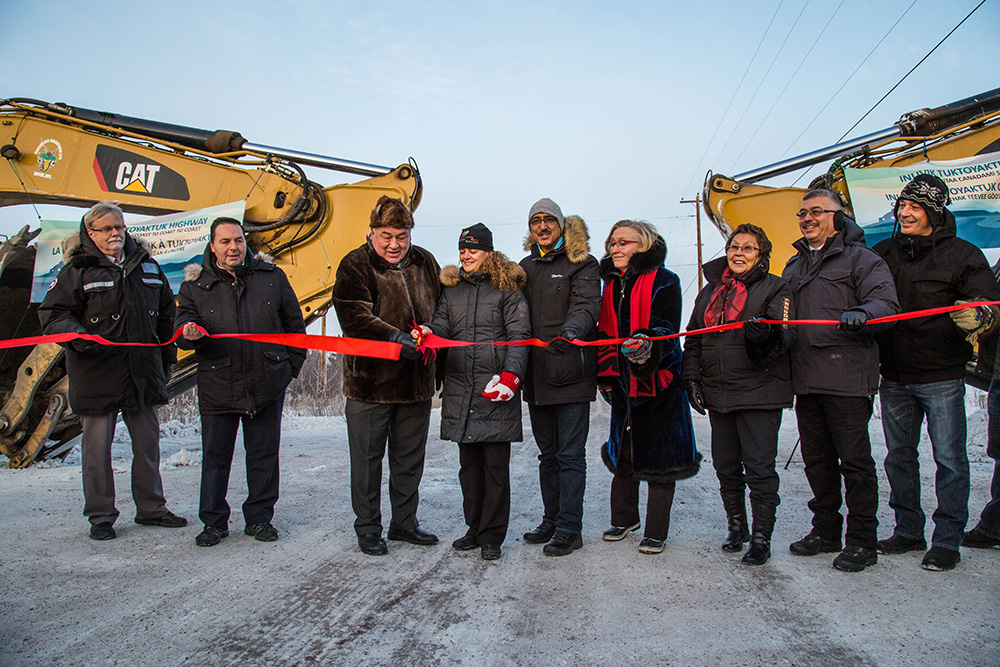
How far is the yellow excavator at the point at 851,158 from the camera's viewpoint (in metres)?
7.00

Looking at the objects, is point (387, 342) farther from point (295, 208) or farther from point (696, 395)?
point (295, 208)

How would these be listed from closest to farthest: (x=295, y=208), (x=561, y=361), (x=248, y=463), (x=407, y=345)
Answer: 1. (x=407, y=345)
2. (x=561, y=361)
3. (x=248, y=463)
4. (x=295, y=208)

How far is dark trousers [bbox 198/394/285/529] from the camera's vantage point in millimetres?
4430

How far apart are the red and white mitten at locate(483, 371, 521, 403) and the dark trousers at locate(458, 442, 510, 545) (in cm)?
32

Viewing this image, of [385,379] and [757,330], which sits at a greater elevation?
[757,330]

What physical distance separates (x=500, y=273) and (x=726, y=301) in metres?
1.44

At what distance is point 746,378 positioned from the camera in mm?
4035

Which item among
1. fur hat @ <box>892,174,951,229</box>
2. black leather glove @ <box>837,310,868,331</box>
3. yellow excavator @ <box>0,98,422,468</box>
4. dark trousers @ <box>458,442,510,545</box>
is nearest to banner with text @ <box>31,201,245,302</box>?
yellow excavator @ <box>0,98,422,468</box>

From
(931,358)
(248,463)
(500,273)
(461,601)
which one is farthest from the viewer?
(248,463)

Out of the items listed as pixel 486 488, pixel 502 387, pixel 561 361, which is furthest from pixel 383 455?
pixel 561 361

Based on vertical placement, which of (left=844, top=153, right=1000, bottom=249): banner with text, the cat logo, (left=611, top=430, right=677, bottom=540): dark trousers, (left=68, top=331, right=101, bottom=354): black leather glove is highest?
the cat logo

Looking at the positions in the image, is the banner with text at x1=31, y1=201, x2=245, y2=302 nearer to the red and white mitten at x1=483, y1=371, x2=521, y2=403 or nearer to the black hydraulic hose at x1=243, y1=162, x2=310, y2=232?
the black hydraulic hose at x1=243, y1=162, x2=310, y2=232

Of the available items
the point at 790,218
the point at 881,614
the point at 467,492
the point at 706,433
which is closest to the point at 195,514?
the point at 467,492

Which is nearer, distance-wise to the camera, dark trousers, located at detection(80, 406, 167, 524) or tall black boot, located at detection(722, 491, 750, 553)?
tall black boot, located at detection(722, 491, 750, 553)
